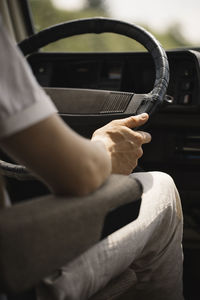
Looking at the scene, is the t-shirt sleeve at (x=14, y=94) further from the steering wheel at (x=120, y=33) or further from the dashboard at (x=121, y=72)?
the dashboard at (x=121, y=72)

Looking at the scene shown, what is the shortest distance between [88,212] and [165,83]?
0.60 metres

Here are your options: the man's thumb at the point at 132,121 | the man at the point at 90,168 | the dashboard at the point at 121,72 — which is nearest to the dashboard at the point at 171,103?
the dashboard at the point at 121,72

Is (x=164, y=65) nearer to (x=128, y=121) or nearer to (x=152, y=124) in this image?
(x=128, y=121)

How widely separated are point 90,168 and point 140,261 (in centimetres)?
37

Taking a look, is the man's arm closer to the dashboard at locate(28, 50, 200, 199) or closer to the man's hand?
the man's hand

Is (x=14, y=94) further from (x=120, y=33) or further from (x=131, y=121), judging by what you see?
(x=120, y=33)

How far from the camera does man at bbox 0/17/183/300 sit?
1.53ft

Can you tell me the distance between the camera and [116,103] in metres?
1.12

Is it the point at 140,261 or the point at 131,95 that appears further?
the point at 131,95

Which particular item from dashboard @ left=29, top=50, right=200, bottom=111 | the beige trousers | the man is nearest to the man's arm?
the man

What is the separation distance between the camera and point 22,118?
0.47 metres

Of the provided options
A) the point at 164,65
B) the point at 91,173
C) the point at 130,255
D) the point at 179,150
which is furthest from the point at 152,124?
the point at 91,173

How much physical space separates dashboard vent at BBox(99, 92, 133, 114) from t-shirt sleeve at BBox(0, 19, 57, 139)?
2.05ft

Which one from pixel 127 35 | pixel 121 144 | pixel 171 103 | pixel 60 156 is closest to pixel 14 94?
pixel 60 156
